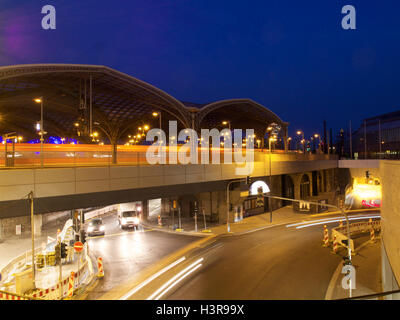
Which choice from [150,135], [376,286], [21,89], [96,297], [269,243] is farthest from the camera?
[150,135]

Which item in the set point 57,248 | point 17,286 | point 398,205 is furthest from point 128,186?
point 398,205

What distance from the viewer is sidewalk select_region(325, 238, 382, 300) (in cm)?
1323

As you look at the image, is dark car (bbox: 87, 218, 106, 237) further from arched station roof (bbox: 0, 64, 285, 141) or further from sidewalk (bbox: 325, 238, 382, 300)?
sidewalk (bbox: 325, 238, 382, 300)

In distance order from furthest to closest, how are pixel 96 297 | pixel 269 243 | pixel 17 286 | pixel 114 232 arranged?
1. pixel 114 232
2. pixel 269 243
3. pixel 96 297
4. pixel 17 286

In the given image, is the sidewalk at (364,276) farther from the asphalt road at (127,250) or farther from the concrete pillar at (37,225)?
the concrete pillar at (37,225)

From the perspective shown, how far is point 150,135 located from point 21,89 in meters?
48.8

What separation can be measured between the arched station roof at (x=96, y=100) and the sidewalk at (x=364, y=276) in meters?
24.9

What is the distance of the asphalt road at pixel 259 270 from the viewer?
13.3 m

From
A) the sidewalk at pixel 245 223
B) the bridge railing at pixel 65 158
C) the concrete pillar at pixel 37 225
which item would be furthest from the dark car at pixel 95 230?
the bridge railing at pixel 65 158

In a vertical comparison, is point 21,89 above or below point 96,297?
above

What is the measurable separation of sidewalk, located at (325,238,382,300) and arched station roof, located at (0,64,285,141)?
81.8 feet

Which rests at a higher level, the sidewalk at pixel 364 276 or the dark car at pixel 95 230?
the dark car at pixel 95 230
